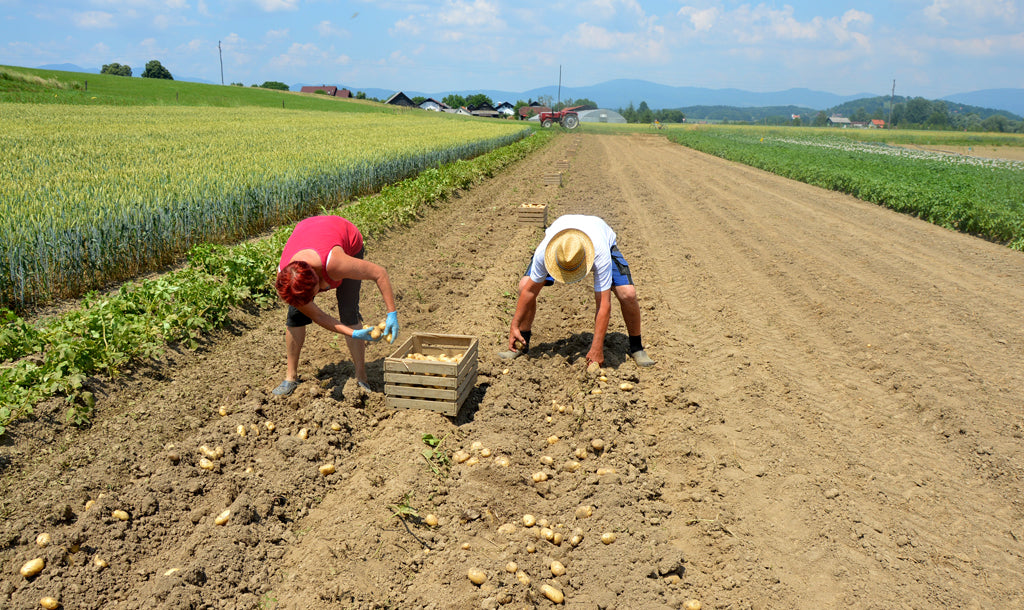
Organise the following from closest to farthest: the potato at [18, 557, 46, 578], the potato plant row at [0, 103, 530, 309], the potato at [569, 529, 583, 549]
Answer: the potato at [18, 557, 46, 578], the potato at [569, 529, 583, 549], the potato plant row at [0, 103, 530, 309]

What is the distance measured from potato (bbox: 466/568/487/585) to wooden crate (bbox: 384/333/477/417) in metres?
1.53

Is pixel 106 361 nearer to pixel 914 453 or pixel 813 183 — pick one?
pixel 914 453

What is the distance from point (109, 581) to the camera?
320cm

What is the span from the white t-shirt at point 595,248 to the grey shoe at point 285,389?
7.44 ft

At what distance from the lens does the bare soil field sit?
10.7 feet

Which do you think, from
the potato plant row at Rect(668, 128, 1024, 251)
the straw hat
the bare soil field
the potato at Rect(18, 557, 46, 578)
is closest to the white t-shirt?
the straw hat

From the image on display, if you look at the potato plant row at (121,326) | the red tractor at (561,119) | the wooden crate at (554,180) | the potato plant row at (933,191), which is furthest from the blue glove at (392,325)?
the red tractor at (561,119)

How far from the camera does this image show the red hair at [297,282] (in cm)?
403

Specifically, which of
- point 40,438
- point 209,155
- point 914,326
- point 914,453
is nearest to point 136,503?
point 40,438

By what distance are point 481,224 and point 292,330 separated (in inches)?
313

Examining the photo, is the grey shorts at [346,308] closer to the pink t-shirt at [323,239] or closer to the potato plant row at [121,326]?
the pink t-shirt at [323,239]

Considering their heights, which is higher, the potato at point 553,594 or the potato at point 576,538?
the potato at point 576,538

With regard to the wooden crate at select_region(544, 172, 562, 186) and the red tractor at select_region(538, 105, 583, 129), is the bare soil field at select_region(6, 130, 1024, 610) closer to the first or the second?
the wooden crate at select_region(544, 172, 562, 186)

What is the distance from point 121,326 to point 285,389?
1.47m
